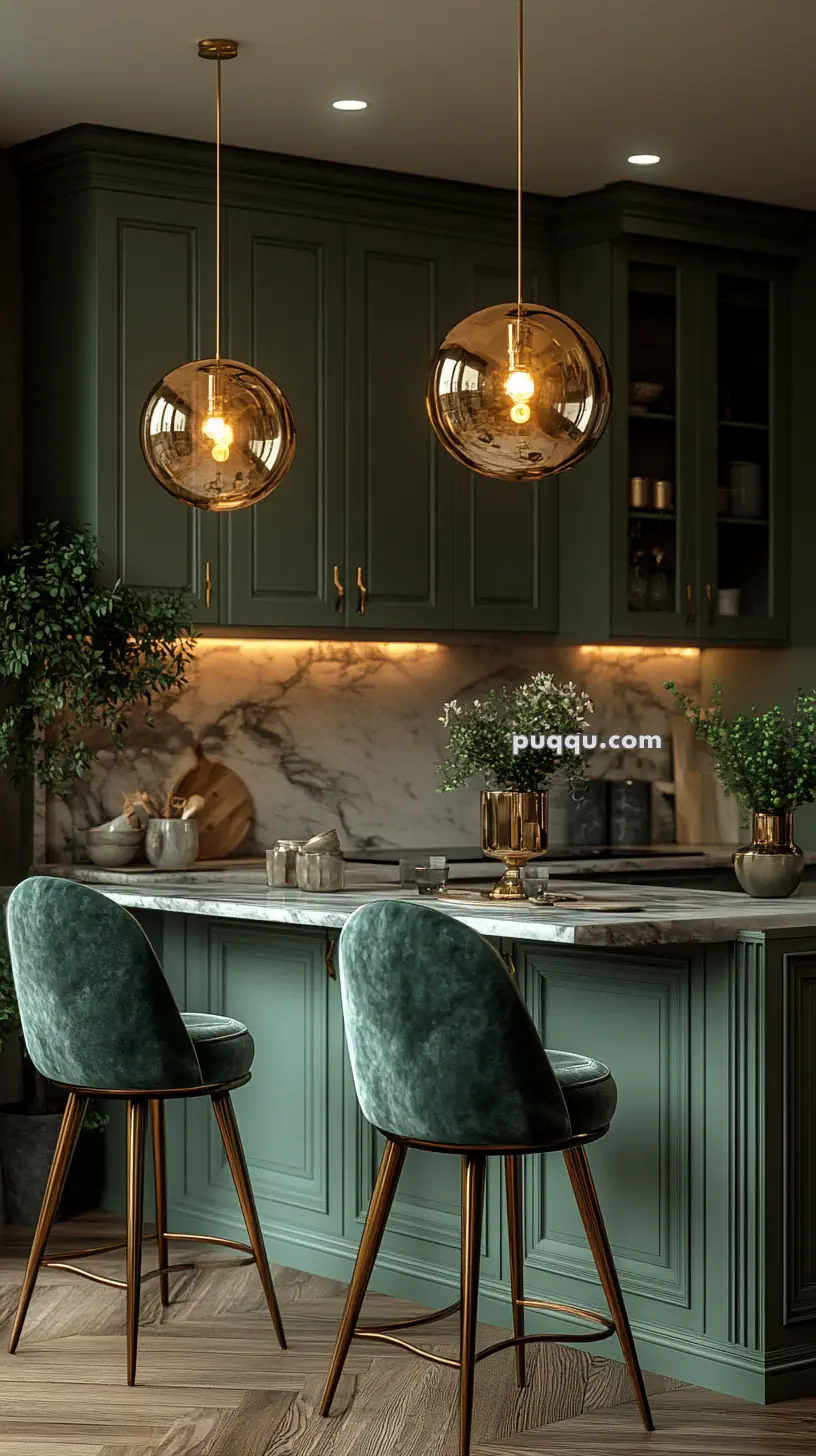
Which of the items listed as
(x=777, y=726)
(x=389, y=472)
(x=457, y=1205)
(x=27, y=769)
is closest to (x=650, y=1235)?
(x=457, y=1205)

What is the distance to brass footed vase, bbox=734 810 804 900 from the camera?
4.04 metres

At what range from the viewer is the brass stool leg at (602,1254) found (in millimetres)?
3379

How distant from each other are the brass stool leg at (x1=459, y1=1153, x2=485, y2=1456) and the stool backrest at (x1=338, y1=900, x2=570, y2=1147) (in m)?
0.07

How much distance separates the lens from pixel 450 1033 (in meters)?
3.16

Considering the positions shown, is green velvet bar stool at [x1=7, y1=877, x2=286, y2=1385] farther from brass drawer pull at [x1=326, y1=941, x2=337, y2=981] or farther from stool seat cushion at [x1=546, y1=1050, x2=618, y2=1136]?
stool seat cushion at [x1=546, y1=1050, x2=618, y2=1136]

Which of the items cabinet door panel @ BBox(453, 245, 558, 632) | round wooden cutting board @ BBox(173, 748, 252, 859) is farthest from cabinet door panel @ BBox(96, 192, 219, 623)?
cabinet door panel @ BBox(453, 245, 558, 632)

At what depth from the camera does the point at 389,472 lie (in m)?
5.57

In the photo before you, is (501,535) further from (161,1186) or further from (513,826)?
(161,1186)

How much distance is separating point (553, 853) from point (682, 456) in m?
1.26

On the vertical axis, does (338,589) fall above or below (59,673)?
above

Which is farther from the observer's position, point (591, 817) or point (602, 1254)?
point (591, 817)

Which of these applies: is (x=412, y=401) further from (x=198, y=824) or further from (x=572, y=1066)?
(x=572, y=1066)

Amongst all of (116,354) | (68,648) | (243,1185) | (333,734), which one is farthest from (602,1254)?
(116,354)

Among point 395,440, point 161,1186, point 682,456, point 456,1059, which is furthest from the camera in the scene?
point 682,456
